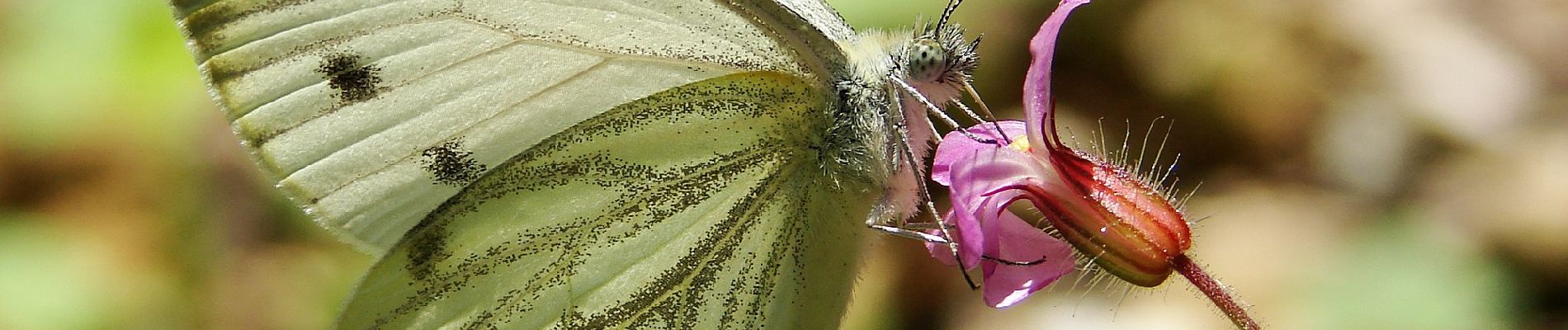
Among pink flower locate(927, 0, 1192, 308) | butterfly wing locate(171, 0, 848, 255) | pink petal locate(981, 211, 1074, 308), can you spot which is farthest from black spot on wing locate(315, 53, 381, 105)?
pink petal locate(981, 211, 1074, 308)

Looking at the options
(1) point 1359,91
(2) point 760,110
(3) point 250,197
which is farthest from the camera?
(1) point 1359,91

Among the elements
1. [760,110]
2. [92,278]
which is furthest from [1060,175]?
[92,278]

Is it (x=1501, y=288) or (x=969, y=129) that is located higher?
(x=969, y=129)

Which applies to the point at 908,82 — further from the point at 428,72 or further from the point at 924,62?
the point at 428,72

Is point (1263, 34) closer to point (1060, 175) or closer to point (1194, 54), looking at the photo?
point (1194, 54)

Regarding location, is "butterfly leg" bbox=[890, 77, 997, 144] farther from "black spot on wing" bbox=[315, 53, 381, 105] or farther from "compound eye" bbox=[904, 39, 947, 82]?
"black spot on wing" bbox=[315, 53, 381, 105]

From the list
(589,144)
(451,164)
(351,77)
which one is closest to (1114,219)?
(589,144)

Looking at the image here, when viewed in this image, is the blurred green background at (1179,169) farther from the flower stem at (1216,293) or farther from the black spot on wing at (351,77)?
the black spot on wing at (351,77)
